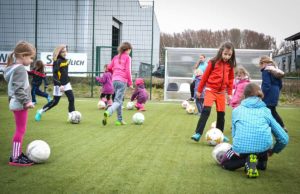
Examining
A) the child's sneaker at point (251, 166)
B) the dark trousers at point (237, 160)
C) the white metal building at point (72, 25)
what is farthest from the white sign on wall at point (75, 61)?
the child's sneaker at point (251, 166)

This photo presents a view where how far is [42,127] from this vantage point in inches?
383

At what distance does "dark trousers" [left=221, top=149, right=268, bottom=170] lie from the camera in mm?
5715

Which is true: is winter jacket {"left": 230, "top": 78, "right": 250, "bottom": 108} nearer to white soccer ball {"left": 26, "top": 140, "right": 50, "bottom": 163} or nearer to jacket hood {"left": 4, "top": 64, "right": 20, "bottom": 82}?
white soccer ball {"left": 26, "top": 140, "right": 50, "bottom": 163}

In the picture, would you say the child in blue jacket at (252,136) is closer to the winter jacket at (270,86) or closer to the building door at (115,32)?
the winter jacket at (270,86)

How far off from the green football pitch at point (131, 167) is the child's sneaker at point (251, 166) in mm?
95

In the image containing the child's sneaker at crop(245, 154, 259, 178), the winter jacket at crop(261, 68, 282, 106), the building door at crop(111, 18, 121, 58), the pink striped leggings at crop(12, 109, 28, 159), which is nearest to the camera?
the child's sneaker at crop(245, 154, 259, 178)

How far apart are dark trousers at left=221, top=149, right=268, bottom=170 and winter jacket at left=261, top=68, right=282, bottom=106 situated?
10.5 ft

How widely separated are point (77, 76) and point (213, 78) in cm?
1463

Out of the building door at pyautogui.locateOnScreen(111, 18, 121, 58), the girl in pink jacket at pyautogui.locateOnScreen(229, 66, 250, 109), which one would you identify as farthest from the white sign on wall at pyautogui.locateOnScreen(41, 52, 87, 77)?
the girl in pink jacket at pyautogui.locateOnScreen(229, 66, 250, 109)

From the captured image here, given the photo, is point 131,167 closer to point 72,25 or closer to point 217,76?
point 217,76

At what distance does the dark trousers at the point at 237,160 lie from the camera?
5.71 metres

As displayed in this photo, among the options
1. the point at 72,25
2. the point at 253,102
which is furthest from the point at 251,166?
the point at 72,25

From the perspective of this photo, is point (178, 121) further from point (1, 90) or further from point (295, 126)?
point (1, 90)

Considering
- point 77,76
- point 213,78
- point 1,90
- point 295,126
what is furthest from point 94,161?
point 1,90
